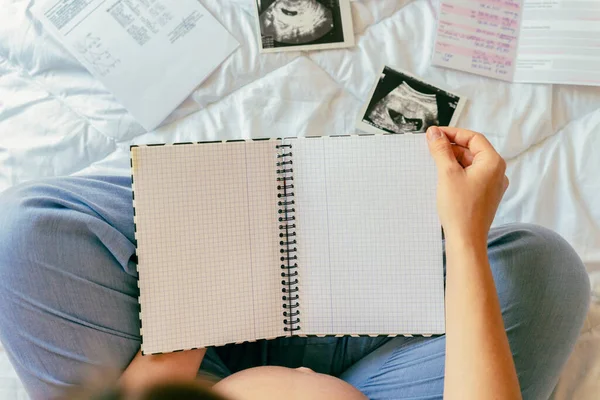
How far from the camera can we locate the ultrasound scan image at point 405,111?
1044mm

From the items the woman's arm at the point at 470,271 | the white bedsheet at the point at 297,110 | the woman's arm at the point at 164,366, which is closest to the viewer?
the woman's arm at the point at 470,271

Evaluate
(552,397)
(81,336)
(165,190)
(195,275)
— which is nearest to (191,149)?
(165,190)

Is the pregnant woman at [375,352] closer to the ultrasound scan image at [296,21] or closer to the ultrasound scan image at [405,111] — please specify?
the ultrasound scan image at [405,111]

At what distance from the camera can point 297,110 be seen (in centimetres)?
103

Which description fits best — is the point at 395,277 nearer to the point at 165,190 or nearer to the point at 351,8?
the point at 165,190

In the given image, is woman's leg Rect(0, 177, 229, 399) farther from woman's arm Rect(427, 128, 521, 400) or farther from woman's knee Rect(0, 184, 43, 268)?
woman's arm Rect(427, 128, 521, 400)

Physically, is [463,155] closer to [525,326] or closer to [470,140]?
[470,140]

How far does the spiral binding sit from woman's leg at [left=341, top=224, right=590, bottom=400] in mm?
173

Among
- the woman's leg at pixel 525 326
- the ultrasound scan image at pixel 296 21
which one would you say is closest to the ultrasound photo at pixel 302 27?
the ultrasound scan image at pixel 296 21

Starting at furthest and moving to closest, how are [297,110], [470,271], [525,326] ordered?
1. [297,110]
2. [525,326]
3. [470,271]

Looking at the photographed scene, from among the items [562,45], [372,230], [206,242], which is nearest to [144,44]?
[206,242]

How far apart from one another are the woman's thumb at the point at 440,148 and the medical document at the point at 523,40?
34 cm

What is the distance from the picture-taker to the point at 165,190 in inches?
29.6

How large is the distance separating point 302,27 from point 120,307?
0.60 m
